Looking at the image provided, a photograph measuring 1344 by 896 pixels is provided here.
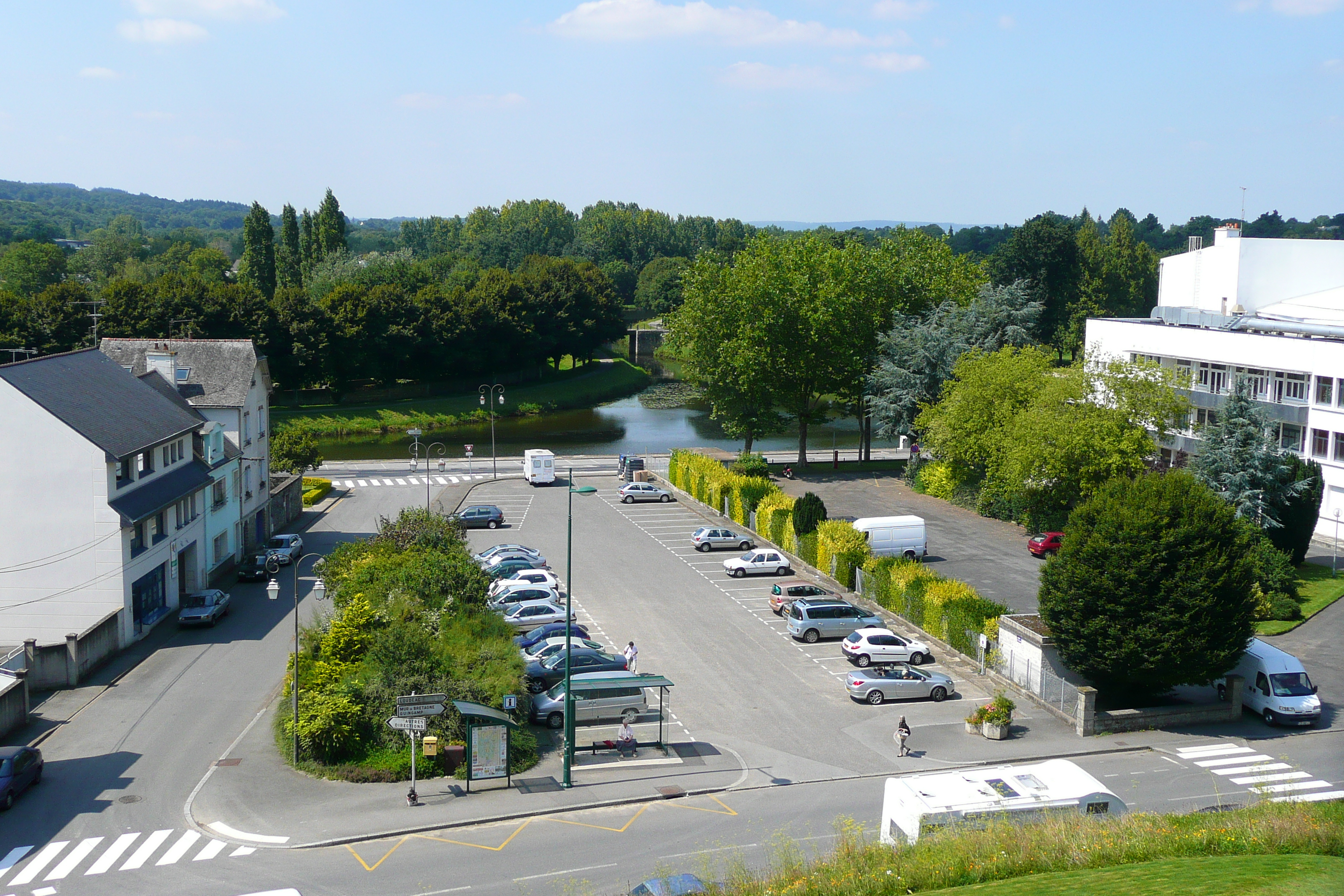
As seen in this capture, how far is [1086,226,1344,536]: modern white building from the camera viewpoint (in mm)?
50812

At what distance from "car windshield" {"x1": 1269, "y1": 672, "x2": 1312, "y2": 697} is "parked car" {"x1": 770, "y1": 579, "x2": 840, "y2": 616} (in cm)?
1450

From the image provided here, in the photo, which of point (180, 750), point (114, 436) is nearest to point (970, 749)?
point (180, 750)

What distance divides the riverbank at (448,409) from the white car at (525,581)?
159ft

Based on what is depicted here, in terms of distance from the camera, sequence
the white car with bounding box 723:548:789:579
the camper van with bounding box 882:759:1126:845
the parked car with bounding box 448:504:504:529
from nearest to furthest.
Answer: the camper van with bounding box 882:759:1126:845 → the white car with bounding box 723:548:789:579 → the parked car with bounding box 448:504:504:529

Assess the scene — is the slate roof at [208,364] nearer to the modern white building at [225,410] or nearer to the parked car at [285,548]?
the modern white building at [225,410]

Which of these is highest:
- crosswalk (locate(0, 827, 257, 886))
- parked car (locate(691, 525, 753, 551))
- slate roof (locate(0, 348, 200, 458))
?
slate roof (locate(0, 348, 200, 458))

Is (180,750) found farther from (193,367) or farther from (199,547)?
(193,367)

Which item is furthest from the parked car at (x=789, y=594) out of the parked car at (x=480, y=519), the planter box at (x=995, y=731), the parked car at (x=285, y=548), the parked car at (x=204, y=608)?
the parked car at (x=285, y=548)

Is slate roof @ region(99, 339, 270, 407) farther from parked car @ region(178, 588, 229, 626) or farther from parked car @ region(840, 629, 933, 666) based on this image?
parked car @ region(840, 629, 933, 666)

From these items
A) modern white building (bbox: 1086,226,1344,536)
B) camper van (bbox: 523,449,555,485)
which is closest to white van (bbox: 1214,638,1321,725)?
modern white building (bbox: 1086,226,1344,536)

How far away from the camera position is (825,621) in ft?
125

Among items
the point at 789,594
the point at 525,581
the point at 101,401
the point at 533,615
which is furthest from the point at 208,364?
the point at 789,594

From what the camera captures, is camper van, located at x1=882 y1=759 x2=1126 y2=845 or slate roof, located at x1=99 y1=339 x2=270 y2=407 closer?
camper van, located at x1=882 y1=759 x2=1126 y2=845

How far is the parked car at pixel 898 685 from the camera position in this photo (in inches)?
1283
